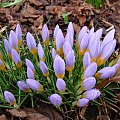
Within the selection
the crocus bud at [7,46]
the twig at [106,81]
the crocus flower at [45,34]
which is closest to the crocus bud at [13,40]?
the crocus bud at [7,46]

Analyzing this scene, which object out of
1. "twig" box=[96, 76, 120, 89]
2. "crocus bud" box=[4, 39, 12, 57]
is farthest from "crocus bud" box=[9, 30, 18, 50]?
"twig" box=[96, 76, 120, 89]

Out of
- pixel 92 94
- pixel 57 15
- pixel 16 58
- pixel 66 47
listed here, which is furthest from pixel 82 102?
pixel 57 15

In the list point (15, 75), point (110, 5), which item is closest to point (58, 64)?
point (15, 75)

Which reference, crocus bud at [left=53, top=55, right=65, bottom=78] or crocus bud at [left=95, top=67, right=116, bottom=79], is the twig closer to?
crocus bud at [left=95, top=67, right=116, bottom=79]

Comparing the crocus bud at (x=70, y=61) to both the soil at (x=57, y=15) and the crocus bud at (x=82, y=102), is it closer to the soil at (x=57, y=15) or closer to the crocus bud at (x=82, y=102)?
the crocus bud at (x=82, y=102)

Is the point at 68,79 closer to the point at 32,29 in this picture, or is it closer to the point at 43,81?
the point at 43,81
